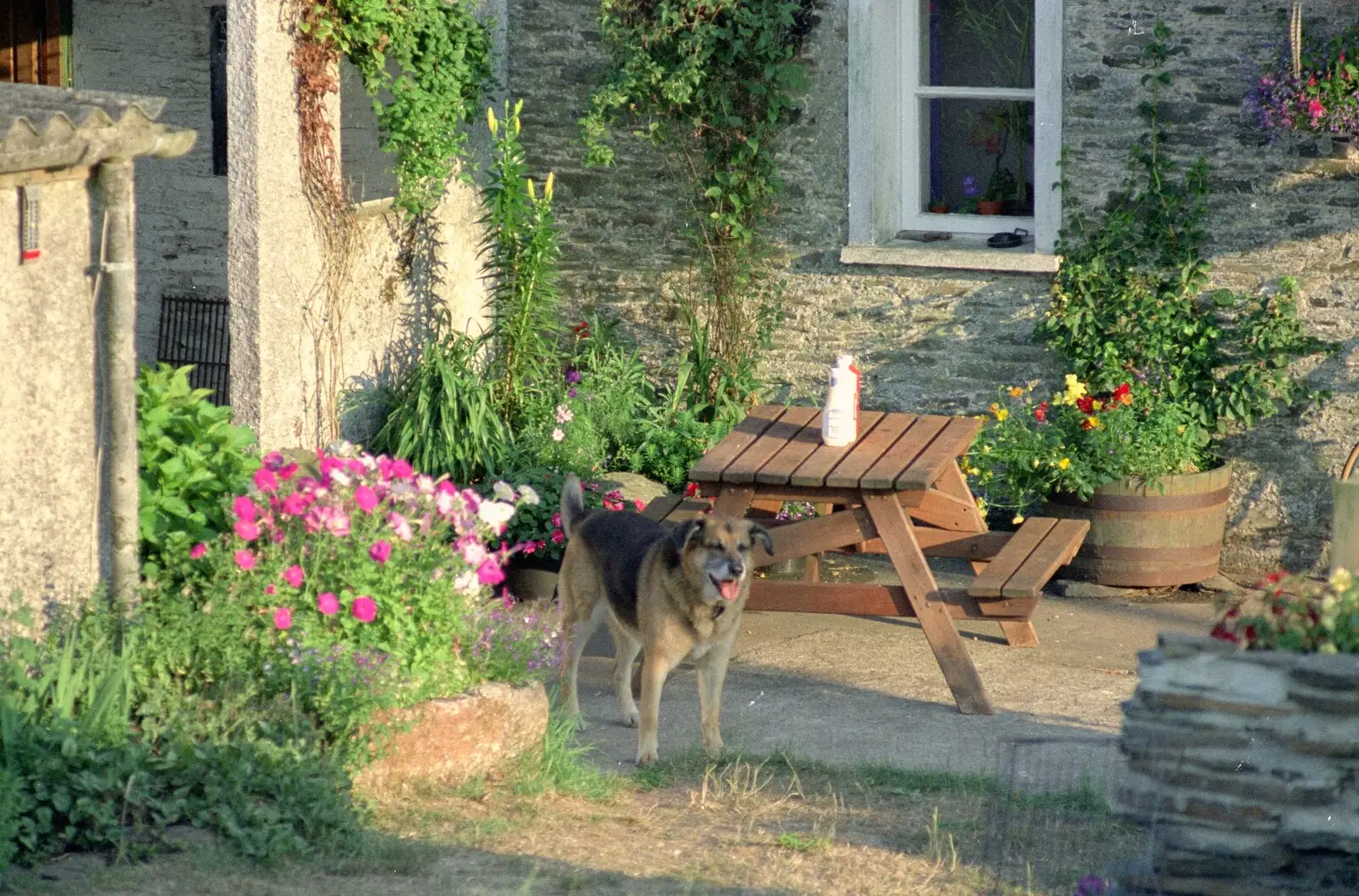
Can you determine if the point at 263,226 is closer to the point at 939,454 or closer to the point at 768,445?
the point at 768,445

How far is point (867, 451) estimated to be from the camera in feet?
24.7

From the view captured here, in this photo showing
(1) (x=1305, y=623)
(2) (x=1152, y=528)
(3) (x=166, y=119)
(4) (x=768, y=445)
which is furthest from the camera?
(3) (x=166, y=119)

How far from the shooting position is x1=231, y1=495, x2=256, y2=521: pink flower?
18.6ft

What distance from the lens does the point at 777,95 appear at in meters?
9.55

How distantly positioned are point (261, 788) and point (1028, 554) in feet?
11.7

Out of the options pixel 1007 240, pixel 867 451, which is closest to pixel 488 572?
pixel 867 451

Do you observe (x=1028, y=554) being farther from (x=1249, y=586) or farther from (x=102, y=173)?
(x=102, y=173)

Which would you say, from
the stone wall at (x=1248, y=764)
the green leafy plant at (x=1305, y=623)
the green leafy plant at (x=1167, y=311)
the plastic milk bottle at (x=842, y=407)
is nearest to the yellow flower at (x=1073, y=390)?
the green leafy plant at (x=1167, y=311)

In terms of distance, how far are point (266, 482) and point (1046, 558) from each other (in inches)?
131

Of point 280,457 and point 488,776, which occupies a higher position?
point 280,457

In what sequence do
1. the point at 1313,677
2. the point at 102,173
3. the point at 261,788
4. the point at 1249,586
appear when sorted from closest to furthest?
the point at 1313,677 → the point at 261,788 → the point at 102,173 → the point at 1249,586

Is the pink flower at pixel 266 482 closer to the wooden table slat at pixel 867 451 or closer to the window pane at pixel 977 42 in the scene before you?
the wooden table slat at pixel 867 451

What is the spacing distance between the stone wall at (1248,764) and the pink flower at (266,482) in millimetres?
3032

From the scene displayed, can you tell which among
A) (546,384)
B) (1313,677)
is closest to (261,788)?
(1313,677)
